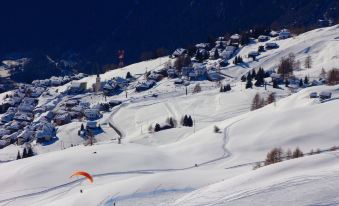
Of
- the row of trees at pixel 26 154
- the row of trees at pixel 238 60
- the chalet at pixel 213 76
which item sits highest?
the row of trees at pixel 238 60

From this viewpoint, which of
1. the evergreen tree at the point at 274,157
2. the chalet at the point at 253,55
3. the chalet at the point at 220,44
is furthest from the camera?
the chalet at the point at 220,44

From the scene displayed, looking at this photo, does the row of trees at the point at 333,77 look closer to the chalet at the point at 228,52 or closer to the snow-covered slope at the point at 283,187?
the chalet at the point at 228,52

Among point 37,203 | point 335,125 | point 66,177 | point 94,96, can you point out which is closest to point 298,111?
point 335,125

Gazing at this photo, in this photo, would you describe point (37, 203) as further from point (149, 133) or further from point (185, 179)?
point (149, 133)

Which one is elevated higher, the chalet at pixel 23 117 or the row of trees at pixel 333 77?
the row of trees at pixel 333 77

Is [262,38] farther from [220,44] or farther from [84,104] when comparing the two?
[84,104]

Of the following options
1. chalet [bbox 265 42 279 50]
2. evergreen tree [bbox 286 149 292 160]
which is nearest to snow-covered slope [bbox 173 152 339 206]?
evergreen tree [bbox 286 149 292 160]

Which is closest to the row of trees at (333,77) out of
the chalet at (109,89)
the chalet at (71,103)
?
the chalet at (109,89)

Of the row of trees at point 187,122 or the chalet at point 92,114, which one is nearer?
the row of trees at point 187,122
